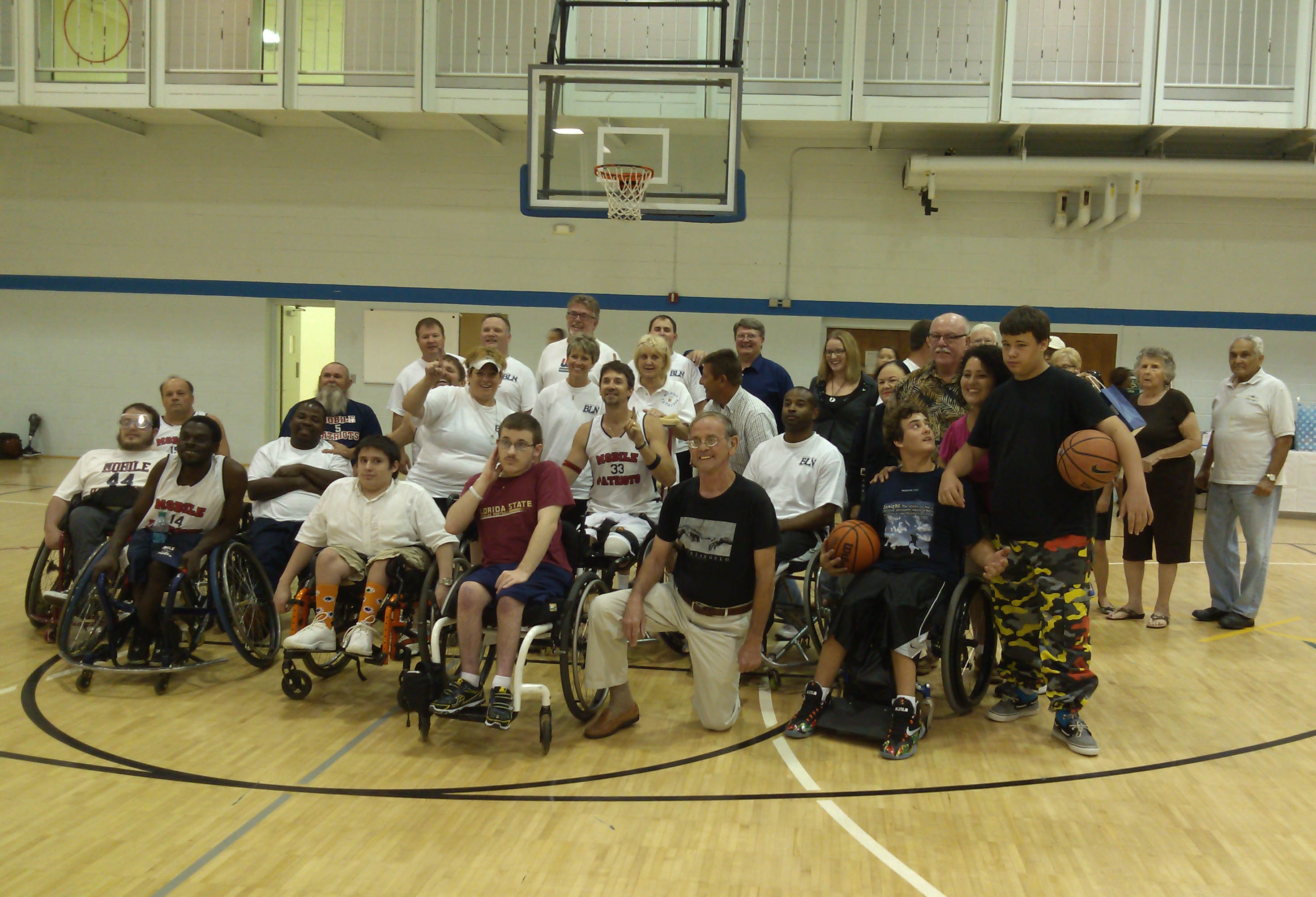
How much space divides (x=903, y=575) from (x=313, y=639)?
2159 mm

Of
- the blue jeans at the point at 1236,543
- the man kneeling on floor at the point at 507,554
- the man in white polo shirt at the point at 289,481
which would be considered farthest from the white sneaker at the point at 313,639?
the blue jeans at the point at 1236,543

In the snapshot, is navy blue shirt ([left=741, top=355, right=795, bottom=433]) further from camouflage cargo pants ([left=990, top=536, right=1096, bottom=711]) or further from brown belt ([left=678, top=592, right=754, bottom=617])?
camouflage cargo pants ([left=990, top=536, right=1096, bottom=711])

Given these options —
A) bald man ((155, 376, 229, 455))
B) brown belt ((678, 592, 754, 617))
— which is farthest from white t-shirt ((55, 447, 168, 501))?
brown belt ((678, 592, 754, 617))

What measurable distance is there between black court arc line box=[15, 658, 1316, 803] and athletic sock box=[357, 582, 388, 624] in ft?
2.39

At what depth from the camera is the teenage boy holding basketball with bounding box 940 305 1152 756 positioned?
333cm

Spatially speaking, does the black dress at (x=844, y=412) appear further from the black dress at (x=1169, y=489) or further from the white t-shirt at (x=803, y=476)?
the black dress at (x=1169, y=489)

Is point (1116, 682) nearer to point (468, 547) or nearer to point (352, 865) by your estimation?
point (468, 547)

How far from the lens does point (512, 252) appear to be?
1094 cm

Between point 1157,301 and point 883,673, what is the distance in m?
8.34

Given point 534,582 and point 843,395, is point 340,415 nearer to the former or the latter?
point 534,582

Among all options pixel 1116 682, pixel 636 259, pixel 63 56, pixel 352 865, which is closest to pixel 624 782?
pixel 352 865

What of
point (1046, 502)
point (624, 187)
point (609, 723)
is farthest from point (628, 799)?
point (624, 187)

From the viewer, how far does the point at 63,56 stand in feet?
33.2

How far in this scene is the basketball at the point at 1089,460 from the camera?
126 inches
